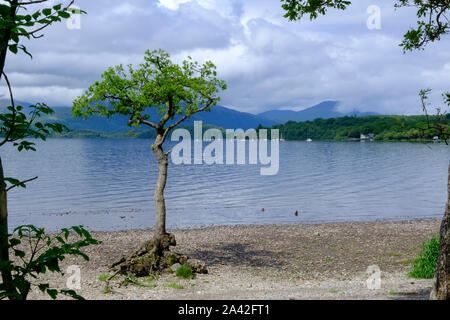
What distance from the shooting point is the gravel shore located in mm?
14984

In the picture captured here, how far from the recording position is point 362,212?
144ft

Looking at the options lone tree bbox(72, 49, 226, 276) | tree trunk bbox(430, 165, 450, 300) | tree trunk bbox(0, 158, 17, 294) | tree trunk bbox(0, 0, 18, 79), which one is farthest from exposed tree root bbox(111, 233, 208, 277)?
tree trunk bbox(0, 0, 18, 79)

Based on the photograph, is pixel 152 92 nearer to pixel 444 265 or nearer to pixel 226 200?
pixel 444 265

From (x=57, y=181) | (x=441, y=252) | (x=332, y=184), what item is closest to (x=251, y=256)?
(x=441, y=252)

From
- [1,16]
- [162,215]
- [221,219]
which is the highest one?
[1,16]

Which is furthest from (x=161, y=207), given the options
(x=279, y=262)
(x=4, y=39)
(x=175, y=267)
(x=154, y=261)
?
(x=4, y=39)

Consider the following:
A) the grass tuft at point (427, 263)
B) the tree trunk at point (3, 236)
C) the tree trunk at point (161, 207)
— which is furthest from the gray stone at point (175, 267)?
the tree trunk at point (3, 236)

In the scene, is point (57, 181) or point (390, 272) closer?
point (390, 272)

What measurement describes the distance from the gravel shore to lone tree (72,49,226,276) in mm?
1313

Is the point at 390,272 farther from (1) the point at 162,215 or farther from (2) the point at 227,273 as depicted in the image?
(1) the point at 162,215

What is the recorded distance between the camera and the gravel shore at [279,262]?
15.0 meters

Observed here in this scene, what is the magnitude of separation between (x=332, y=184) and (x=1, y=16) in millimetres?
66800

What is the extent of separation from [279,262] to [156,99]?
1004 centimetres

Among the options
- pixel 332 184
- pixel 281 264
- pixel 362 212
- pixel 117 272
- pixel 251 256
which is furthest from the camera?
pixel 332 184
